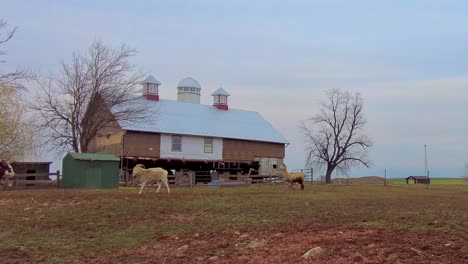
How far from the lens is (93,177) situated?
37.2 m

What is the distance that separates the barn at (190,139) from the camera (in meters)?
60.0

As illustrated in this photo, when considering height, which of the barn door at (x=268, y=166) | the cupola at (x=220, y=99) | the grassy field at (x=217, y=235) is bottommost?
the grassy field at (x=217, y=235)

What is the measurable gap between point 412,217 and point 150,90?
180ft

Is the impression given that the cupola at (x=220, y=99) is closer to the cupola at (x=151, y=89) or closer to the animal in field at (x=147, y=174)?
the cupola at (x=151, y=89)

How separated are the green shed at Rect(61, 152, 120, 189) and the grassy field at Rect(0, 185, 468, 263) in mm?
16162

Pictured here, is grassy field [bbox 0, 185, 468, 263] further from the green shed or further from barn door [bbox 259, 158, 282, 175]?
barn door [bbox 259, 158, 282, 175]

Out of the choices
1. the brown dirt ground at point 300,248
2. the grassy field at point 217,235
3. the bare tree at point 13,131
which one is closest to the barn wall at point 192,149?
the bare tree at point 13,131

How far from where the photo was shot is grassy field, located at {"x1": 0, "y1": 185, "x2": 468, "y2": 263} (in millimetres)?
9945

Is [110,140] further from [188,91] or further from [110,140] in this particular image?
[188,91]

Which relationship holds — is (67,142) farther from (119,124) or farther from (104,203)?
(104,203)

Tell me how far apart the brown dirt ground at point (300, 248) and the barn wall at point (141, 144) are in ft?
154

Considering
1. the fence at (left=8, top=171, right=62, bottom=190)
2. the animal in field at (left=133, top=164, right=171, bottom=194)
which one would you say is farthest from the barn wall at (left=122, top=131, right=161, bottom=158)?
the animal in field at (left=133, top=164, right=171, bottom=194)

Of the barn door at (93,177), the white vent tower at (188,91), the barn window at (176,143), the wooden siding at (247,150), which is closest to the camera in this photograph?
the barn door at (93,177)

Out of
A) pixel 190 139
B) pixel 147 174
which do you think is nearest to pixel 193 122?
pixel 190 139
